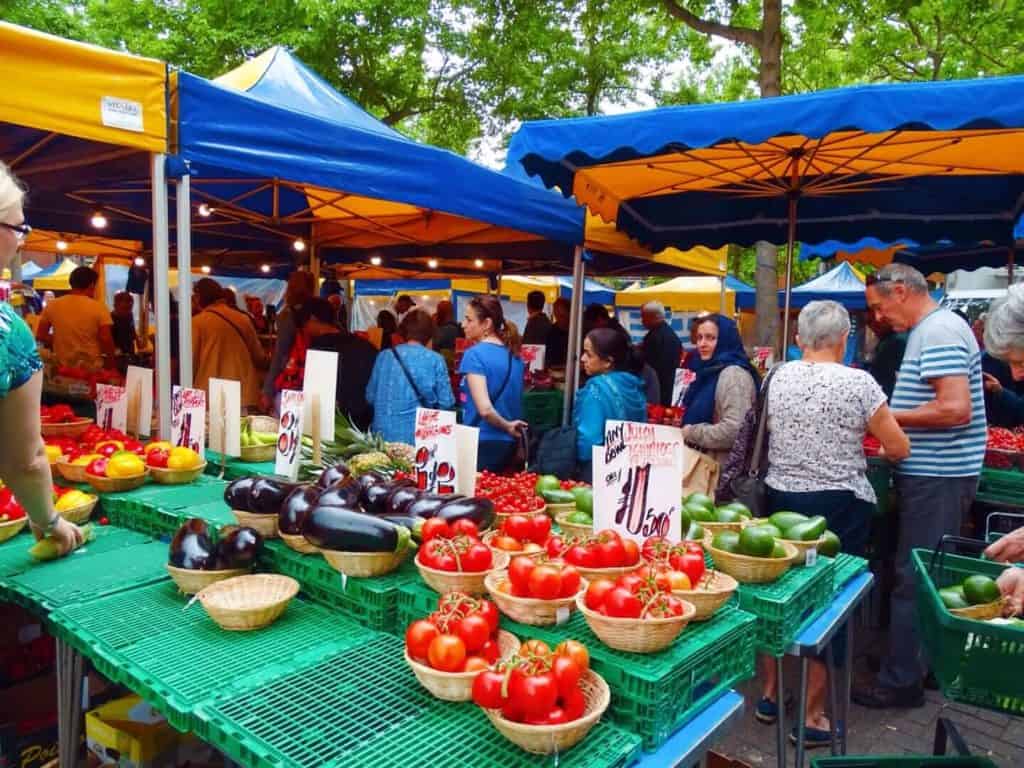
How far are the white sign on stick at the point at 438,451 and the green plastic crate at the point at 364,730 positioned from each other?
1218 millimetres

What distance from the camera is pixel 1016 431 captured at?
5.89 m

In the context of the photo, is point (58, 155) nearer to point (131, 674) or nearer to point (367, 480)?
point (367, 480)

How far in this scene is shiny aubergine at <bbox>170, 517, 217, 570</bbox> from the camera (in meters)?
2.57

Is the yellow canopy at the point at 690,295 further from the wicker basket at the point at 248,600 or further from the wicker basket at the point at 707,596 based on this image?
the wicker basket at the point at 248,600

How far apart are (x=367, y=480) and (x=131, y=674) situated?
1096 mm

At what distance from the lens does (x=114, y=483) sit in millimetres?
3484

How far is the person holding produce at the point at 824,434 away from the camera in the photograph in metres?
3.56

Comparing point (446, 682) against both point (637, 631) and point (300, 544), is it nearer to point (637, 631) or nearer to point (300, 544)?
point (637, 631)

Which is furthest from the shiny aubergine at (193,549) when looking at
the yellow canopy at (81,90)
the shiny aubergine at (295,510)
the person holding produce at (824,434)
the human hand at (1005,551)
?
the human hand at (1005,551)

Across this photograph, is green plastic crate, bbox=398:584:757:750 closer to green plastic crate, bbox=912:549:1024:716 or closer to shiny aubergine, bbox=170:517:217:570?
green plastic crate, bbox=912:549:1024:716

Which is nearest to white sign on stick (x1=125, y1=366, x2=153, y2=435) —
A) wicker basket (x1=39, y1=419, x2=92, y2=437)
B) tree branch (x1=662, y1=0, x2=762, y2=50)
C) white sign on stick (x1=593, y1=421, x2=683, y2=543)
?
wicker basket (x1=39, y1=419, x2=92, y2=437)

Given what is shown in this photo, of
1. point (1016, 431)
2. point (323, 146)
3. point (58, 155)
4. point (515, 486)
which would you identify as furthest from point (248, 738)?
point (1016, 431)

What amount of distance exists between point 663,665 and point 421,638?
637 mm

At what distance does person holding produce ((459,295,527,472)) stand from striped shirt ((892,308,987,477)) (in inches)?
94.7
